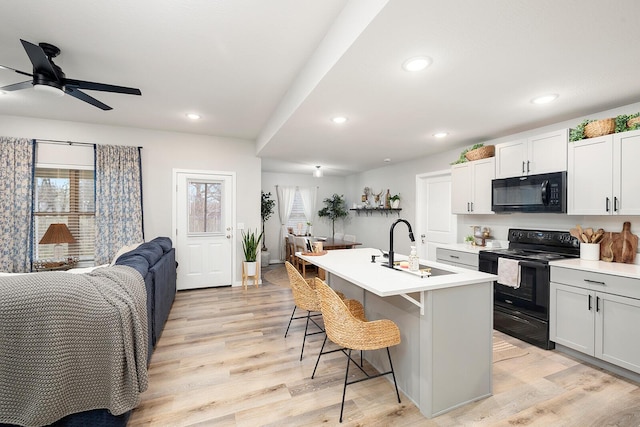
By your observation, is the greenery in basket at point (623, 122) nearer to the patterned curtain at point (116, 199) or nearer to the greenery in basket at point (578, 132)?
the greenery in basket at point (578, 132)

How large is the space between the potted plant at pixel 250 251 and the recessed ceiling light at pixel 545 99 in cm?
420

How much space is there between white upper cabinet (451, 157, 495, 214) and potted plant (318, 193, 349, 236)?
3.99m

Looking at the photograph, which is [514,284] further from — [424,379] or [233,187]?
[233,187]

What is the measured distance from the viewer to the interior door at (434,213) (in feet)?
15.4

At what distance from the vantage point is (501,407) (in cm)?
192

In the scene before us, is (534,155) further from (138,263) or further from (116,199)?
(116,199)

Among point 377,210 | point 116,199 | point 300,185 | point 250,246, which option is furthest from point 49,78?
point 300,185

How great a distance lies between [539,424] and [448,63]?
2387 mm

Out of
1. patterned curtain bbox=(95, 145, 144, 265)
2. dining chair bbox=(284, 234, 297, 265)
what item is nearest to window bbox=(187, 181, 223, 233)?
patterned curtain bbox=(95, 145, 144, 265)

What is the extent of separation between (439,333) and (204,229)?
4.13 m

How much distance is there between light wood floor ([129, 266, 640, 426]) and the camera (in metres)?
1.81

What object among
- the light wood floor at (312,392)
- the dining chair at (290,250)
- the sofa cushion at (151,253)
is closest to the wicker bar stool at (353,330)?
the light wood floor at (312,392)

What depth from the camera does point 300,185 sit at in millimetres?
7828

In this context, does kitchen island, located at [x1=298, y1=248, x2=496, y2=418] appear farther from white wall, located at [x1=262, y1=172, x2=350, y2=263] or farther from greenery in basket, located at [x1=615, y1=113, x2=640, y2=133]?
white wall, located at [x1=262, y1=172, x2=350, y2=263]
